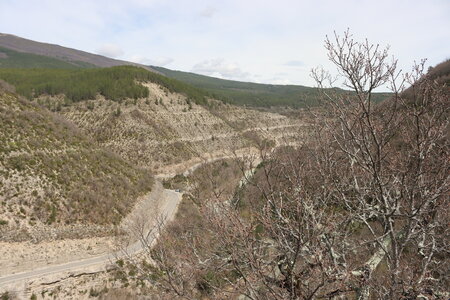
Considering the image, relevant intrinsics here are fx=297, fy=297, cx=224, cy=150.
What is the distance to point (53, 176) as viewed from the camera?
26.9 metres

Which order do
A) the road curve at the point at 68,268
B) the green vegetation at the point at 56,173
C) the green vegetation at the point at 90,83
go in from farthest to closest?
the green vegetation at the point at 90,83
the green vegetation at the point at 56,173
the road curve at the point at 68,268

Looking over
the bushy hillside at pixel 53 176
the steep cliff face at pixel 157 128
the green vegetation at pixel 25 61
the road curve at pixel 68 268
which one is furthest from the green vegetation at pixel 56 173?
the green vegetation at pixel 25 61

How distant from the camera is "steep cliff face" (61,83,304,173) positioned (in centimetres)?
5625

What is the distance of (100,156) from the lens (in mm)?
36281

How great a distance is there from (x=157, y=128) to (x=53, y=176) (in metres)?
36.8

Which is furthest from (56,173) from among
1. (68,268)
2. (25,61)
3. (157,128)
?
(25,61)

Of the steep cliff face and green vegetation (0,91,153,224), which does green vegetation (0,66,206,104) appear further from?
green vegetation (0,91,153,224)

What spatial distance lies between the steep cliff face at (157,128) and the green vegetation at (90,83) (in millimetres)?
2740

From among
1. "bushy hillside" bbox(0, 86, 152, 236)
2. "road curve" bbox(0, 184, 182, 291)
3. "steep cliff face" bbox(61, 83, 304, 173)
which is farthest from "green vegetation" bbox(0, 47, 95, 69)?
"road curve" bbox(0, 184, 182, 291)

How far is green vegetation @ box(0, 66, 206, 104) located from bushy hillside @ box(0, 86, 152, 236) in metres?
31.0

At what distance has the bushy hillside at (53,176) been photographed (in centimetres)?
2330

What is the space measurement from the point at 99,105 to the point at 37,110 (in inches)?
1091

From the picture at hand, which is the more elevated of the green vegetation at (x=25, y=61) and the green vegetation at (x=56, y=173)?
the green vegetation at (x=25, y=61)

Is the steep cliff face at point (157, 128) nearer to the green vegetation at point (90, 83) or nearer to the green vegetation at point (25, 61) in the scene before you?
the green vegetation at point (90, 83)
